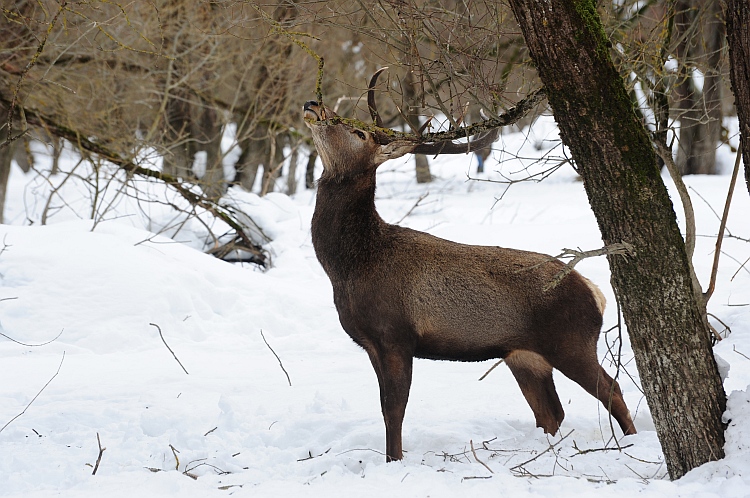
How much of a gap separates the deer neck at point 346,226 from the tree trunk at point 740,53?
7.55 feet

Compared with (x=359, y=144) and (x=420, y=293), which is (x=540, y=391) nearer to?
(x=420, y=293)

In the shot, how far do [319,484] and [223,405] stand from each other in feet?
6.08

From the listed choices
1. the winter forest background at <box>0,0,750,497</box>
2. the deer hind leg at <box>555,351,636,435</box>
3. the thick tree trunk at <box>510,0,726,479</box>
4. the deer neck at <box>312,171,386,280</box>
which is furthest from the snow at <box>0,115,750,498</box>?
the deer neck at <box>312,171,386,280</box>

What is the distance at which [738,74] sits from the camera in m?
3.65

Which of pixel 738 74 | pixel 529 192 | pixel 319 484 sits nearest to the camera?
pixel 738 74

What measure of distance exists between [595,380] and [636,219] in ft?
5.14

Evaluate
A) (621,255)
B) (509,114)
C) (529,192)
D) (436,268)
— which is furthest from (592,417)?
(529,192)

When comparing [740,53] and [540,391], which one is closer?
[740,53]

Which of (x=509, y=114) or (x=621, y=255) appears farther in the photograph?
(x=509, y=114)

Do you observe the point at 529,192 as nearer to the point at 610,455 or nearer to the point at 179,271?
the point at 179,271

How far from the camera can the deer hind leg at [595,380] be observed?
4.88 m

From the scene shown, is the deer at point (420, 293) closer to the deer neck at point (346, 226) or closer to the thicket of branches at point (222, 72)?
the deer neck at point (346, 226)

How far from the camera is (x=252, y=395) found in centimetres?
605

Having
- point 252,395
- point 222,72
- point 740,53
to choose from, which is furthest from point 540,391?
point 222,72
